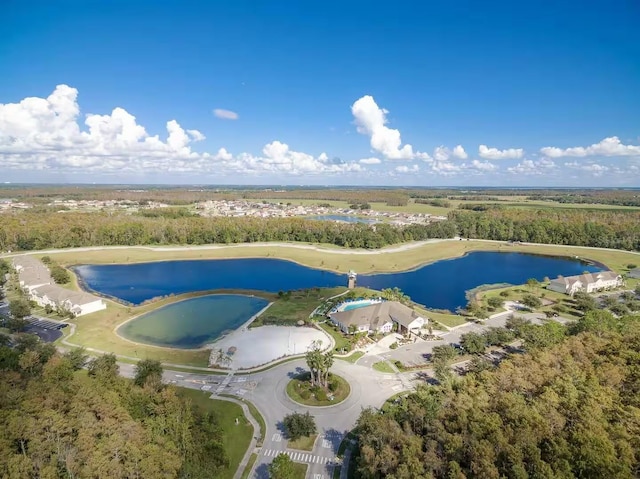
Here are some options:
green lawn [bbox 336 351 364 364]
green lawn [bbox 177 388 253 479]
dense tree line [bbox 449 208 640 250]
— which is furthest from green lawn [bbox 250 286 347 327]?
dense tree line [bbox 449 208 640 250]

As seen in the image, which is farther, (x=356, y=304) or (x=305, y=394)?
(x=356, y=304)

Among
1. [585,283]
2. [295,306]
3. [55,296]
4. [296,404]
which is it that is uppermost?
[585,283]

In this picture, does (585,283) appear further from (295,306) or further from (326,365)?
(326,365)

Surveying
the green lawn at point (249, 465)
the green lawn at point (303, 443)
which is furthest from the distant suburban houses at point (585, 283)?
the green lawn at point (249, 465)

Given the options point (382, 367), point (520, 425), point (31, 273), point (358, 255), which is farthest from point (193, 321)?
point (358, 255)

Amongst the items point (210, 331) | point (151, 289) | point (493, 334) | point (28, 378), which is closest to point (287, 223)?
point (151, 289)

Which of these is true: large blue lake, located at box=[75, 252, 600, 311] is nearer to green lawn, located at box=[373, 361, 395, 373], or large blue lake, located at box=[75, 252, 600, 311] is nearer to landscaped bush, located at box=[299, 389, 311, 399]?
green lawn, located at box=[373, 361, 395, 373]
